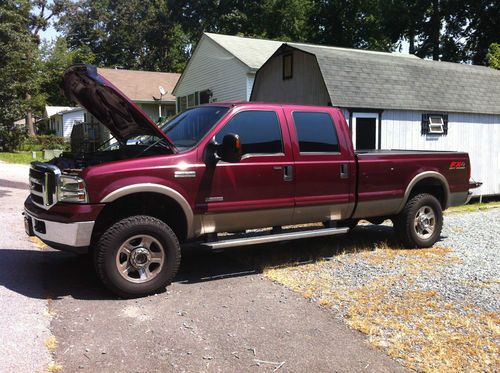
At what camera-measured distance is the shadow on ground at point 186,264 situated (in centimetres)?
532

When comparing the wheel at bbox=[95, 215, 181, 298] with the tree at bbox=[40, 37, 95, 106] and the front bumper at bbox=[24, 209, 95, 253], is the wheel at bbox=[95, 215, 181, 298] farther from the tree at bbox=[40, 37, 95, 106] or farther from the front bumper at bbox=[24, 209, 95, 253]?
the tree at bbox=[40, 37, 95, 106]

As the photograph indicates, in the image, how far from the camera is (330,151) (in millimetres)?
6277

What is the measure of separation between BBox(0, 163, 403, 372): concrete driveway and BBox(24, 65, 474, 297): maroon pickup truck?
1.58 feet

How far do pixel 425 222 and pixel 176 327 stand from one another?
4460mm

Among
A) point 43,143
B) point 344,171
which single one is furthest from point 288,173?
point 43,143

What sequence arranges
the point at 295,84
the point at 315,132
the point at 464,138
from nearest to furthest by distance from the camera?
1. the point at 315,132
2. the point at 295,84
3. the point at 464,138

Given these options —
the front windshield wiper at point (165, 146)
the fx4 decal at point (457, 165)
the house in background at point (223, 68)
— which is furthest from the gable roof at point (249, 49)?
the front windshield wiper at point (165, 146)

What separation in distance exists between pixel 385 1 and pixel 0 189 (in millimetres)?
32562

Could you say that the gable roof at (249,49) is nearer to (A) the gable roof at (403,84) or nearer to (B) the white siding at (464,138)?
(A) the gable roof at (403,84)

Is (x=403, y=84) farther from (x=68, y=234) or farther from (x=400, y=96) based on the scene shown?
(x=68, y=234)

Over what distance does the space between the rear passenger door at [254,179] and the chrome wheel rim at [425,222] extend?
2345 millimetres

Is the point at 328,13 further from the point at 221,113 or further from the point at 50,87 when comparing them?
the point at 221,113

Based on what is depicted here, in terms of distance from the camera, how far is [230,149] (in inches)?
202

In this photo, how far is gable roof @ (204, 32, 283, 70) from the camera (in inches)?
762
